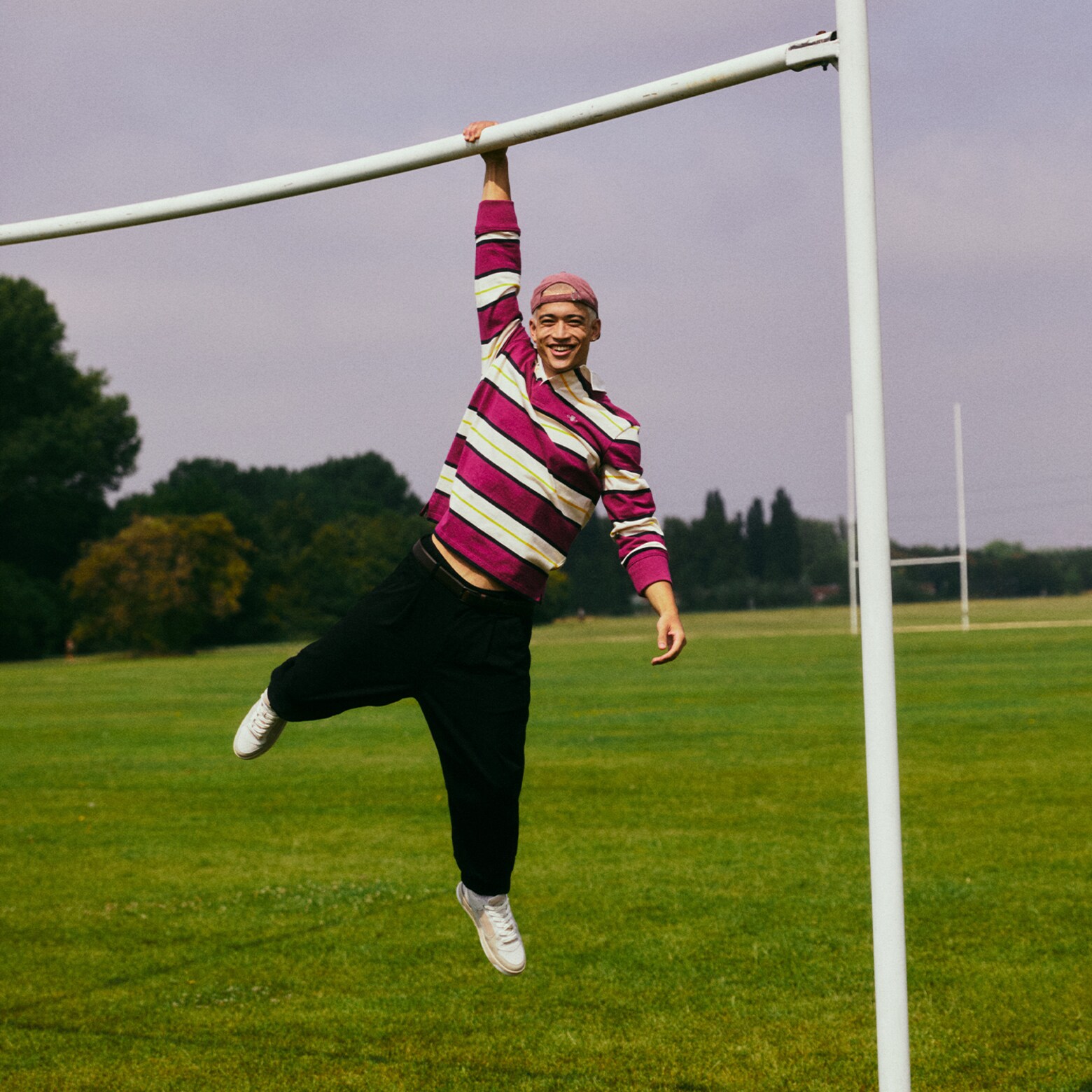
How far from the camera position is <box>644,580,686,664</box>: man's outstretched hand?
3482mm

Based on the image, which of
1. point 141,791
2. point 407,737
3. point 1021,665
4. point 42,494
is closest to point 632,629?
point 42,494

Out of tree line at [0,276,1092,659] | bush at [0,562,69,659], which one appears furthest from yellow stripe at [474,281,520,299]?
bush at [0,562,69,659]

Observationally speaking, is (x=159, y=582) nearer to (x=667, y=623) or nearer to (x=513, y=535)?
(x=513, y=535)

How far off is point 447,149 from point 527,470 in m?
0.90

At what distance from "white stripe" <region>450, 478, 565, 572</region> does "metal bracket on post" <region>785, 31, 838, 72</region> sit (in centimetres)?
141

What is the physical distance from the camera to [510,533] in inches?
154

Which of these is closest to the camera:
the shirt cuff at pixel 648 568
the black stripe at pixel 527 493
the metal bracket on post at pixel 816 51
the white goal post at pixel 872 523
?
the white goal post at pixel 872 523

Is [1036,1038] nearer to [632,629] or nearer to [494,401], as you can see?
[494,401]

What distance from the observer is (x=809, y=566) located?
70.8 metres

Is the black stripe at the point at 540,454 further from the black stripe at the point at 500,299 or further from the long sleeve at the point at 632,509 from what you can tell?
the black stripe at the point at 500,299

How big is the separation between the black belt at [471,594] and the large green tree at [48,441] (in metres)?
59.6

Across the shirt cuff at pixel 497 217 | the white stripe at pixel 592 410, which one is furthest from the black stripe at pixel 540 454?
the shirt cuff at pixel 497 217

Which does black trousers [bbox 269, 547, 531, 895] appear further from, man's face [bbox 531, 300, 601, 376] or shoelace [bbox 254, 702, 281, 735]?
man's face [bbox 531, 300, 601, 376]

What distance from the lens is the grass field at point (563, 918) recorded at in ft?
17.3
